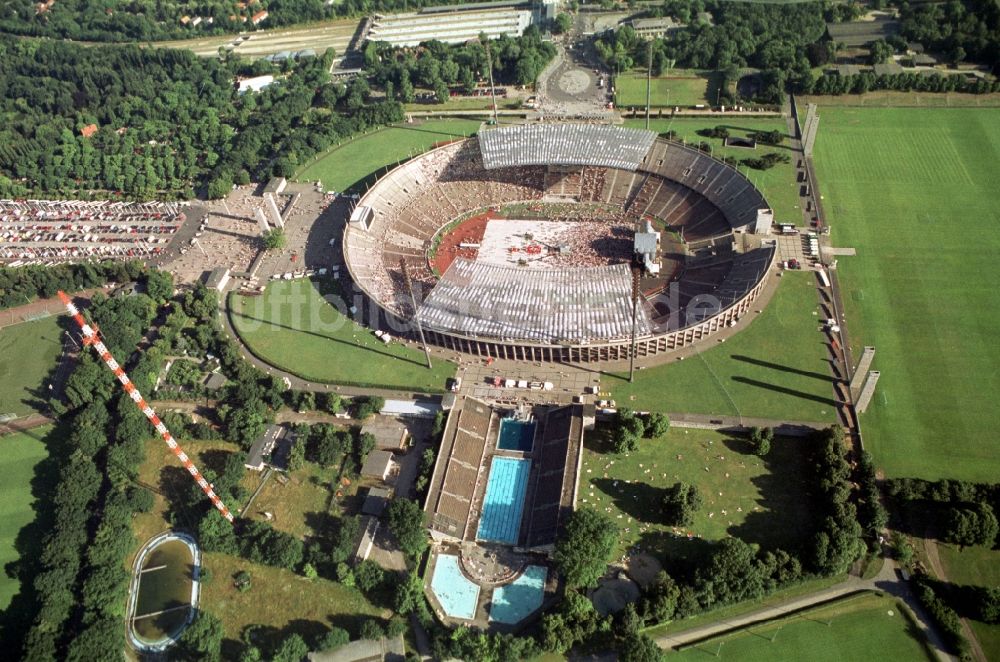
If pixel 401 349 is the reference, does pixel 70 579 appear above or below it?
below

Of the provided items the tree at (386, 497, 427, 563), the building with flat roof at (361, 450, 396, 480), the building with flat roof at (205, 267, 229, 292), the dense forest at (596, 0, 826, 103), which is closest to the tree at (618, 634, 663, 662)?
the tree at (386, 497, 427, 563)

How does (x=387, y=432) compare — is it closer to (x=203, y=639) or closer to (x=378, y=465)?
(x=378, y=465)

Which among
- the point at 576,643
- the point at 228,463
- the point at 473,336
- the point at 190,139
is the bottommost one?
the point at 576,643

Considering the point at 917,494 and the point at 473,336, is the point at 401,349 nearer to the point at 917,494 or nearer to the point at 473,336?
the point at 473,336

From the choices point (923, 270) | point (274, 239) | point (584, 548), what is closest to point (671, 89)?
point (923, 270)

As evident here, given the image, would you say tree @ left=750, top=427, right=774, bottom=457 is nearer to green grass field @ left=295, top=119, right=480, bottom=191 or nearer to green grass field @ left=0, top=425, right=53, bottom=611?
green grass field @ left=0, top=425, right=53, bottom=611

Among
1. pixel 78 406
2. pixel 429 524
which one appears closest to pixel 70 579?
pixel 78 406

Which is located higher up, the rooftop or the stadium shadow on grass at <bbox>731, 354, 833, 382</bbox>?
the rooftop

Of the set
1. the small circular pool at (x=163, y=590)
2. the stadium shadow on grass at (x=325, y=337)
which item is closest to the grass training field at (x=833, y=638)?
the stadium shadow on grass at (x=325, y=337)
